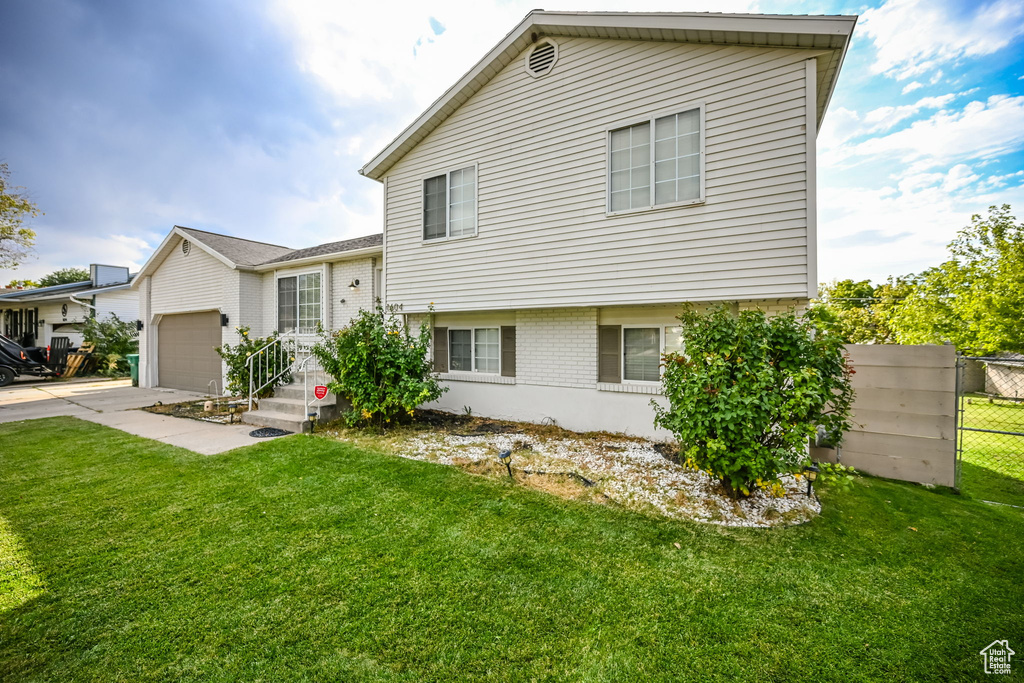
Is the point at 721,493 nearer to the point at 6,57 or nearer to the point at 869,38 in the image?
the point at 869,38

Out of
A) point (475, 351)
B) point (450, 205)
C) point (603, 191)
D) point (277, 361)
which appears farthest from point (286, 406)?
point (603, 191)

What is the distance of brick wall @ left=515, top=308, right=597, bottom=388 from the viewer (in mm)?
7199

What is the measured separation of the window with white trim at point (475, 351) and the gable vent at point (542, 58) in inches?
192

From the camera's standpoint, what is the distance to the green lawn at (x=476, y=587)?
221 centimetres

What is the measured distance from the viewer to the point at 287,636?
237cm

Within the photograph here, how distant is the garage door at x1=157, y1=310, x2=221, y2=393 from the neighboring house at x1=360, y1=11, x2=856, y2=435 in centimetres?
801

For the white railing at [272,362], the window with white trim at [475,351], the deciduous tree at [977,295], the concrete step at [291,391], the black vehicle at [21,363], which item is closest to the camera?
the window with white trim at [475,351]

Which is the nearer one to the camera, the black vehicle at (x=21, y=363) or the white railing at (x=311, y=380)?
the white railing at (x=311, y=380)

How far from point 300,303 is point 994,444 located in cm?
1618

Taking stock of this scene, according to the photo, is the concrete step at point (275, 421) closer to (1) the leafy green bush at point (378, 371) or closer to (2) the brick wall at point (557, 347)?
(1) the leafy green bush at point (378, 371)

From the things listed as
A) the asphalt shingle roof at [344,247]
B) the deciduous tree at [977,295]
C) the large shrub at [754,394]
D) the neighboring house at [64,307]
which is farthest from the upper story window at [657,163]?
the neighboring house at [64,307]

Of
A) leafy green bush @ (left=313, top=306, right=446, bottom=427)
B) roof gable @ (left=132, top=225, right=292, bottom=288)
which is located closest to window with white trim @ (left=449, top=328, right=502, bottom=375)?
leafy green bush @ (left=313, top=306, right=446, bottom=427)

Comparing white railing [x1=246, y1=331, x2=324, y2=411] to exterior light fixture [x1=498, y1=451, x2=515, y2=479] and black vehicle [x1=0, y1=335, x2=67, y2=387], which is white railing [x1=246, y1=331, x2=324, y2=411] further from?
black vehicle [x1=0, y1=335, x2=67, y2=387]

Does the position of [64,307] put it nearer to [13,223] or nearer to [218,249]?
[13,223]
